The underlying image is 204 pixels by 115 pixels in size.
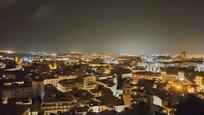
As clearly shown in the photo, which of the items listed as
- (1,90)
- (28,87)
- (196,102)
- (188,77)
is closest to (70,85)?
(28,87)

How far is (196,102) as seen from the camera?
6156mm

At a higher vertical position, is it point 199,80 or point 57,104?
point 199,80

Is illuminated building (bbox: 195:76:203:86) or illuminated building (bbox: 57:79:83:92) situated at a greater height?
illuminated building (bbox: 195:76:203:86)

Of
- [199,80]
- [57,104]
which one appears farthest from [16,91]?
[199,80]

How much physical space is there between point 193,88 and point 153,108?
4635 mm

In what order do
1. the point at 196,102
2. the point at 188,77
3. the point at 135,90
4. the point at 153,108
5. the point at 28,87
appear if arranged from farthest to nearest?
the point at 188,77 < the point at 28,87 < the point at 135,90 < the point at 153,108 < the point at 196,102

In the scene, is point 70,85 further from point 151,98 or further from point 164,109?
point 164,109

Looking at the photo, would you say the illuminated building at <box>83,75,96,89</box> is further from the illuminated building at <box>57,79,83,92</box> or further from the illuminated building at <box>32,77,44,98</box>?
the illuminated building at <box>32,77,44,98</box>

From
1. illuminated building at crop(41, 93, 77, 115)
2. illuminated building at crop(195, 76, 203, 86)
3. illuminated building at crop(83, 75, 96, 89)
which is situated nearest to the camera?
illuminated building at crop(41, 93, 77, 115)

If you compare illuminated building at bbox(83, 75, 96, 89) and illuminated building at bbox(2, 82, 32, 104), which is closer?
illuminated building at bbox(2, 82, 32, 104)

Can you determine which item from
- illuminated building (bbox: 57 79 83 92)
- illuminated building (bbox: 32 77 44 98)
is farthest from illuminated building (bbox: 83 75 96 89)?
illuminated building (bbox: 32 77 44 98)

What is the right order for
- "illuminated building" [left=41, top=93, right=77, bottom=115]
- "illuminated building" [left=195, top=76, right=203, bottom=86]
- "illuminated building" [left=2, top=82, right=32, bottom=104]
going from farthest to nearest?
1. "illuminated building" [left=195, top=76, right=203, bottom=86]
2. "illuminated building" [left=2, top=82, right=32, bottom=104]
3. "illuminated building" [left=41, top=93, right=77, bottom=115]

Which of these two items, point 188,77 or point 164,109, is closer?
point 164,109

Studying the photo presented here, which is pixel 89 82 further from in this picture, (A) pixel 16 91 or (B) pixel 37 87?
(A) pixel 16 91
